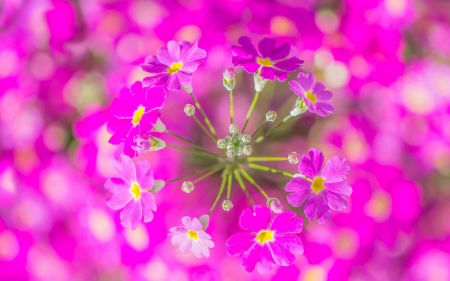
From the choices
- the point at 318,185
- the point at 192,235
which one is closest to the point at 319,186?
the point at 318,185

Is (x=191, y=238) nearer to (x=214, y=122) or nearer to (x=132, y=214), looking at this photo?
(x=132, y=214)

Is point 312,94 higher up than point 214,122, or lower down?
higher up

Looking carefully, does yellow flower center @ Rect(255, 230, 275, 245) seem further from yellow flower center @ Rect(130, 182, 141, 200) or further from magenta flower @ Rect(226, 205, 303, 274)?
yellow flower center @ Rect(130, 182, 141, 200)

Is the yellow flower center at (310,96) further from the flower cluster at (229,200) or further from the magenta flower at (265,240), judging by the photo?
the magenta flower at (265,240)

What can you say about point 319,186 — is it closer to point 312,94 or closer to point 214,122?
point 312,94

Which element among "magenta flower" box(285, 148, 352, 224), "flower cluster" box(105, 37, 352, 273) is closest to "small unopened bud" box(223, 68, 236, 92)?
"flower cluster" box(105, 37, 352, 273)

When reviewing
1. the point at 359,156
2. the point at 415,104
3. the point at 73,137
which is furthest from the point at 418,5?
the point at 73,137

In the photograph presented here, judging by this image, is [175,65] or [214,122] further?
[214,122]
